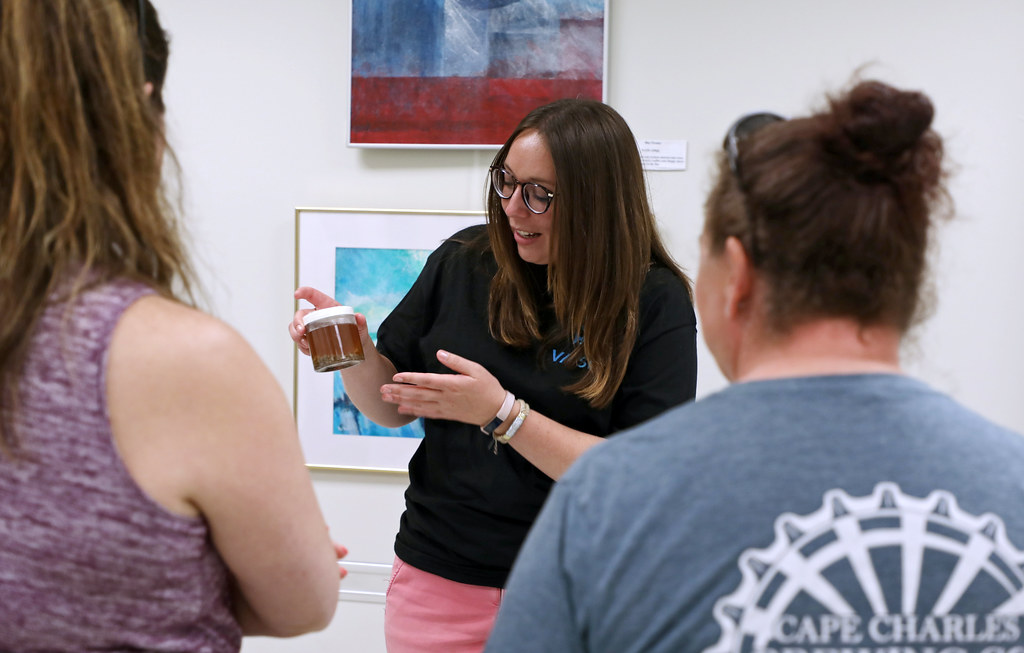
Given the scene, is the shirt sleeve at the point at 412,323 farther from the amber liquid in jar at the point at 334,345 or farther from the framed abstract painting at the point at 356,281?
the framed abstract painting at the point at 356,281

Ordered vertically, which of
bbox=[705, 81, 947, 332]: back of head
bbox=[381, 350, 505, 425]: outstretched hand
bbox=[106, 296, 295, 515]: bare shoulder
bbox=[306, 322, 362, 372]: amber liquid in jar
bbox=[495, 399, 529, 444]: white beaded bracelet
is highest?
bbox=[705, 81, 947, 332]: back of head

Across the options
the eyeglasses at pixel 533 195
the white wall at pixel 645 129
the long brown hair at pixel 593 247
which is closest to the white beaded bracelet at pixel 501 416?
the long brown hair at pixel 593 247

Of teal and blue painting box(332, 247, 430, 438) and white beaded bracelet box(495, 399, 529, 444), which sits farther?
teal and blue painting box(332, 247, 430, 438)

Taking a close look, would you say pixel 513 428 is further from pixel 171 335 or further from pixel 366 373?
pixel 171 335

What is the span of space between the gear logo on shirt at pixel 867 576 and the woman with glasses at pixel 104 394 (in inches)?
17.2

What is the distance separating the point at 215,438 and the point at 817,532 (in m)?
0.51

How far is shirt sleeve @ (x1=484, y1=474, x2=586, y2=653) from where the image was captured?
80cm

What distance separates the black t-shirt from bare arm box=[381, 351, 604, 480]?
0.21 feet

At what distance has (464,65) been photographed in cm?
264

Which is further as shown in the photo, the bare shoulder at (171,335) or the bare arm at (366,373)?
the bare arm at (366,373)

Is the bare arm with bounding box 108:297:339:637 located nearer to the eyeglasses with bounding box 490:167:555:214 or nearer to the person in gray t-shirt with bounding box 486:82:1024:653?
the person in gray t-shirt with bounding box 486:82:1024:653

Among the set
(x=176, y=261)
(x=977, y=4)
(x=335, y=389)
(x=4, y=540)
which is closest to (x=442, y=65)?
(x=335, y=389)

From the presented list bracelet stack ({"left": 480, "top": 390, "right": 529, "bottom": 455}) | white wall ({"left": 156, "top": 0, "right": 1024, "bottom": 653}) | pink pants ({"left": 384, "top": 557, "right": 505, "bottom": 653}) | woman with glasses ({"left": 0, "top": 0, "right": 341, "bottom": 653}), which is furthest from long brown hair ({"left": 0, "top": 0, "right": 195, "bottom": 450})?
white wall ({"left": 156, "top": 0, "right": 1024, "bottom": 653})

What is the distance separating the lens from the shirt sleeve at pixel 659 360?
5.45 feet
